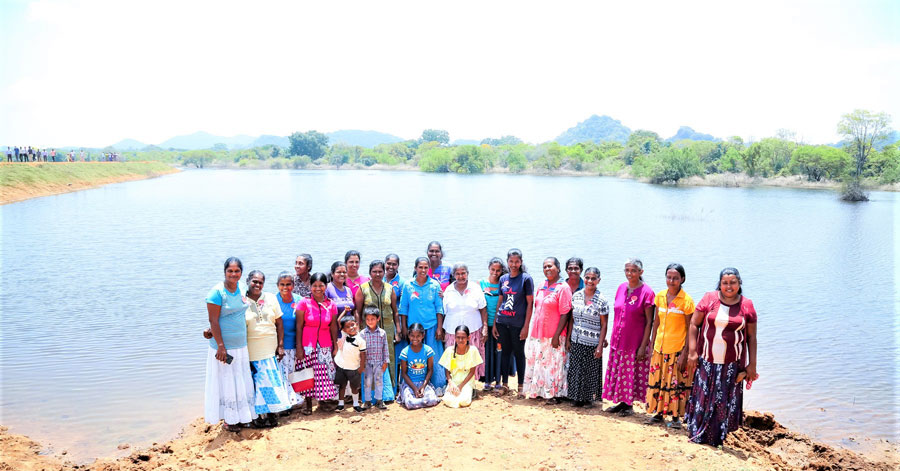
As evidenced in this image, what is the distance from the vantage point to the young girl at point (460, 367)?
5270mm

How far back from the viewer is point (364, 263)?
51.2ft

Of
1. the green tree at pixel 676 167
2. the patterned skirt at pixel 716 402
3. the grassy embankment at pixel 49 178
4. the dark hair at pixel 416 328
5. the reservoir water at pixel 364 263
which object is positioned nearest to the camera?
the patterned skirt at pixel 716 402

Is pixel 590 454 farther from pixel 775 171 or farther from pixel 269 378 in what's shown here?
pixel 775 171

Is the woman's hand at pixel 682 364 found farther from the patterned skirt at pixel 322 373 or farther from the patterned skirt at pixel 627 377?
the patterned skirt at pixel 322 373

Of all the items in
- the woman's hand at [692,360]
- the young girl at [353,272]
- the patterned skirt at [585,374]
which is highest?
the young girl at [353,272]

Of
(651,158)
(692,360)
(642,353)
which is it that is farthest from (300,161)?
(692,360)

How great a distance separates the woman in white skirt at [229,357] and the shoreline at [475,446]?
216mm

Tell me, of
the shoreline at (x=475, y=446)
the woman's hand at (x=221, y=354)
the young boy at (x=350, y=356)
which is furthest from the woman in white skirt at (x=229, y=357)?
the young boy at (x=350, y=356)

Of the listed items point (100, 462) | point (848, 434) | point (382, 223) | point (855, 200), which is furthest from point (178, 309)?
point (855, 200)

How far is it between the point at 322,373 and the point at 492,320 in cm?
164

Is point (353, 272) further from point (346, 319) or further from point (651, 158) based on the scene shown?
point (651, 158)

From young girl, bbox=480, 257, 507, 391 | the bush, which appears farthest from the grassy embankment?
the bush

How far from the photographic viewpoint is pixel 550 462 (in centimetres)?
421

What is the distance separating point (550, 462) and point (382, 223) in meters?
20.5
